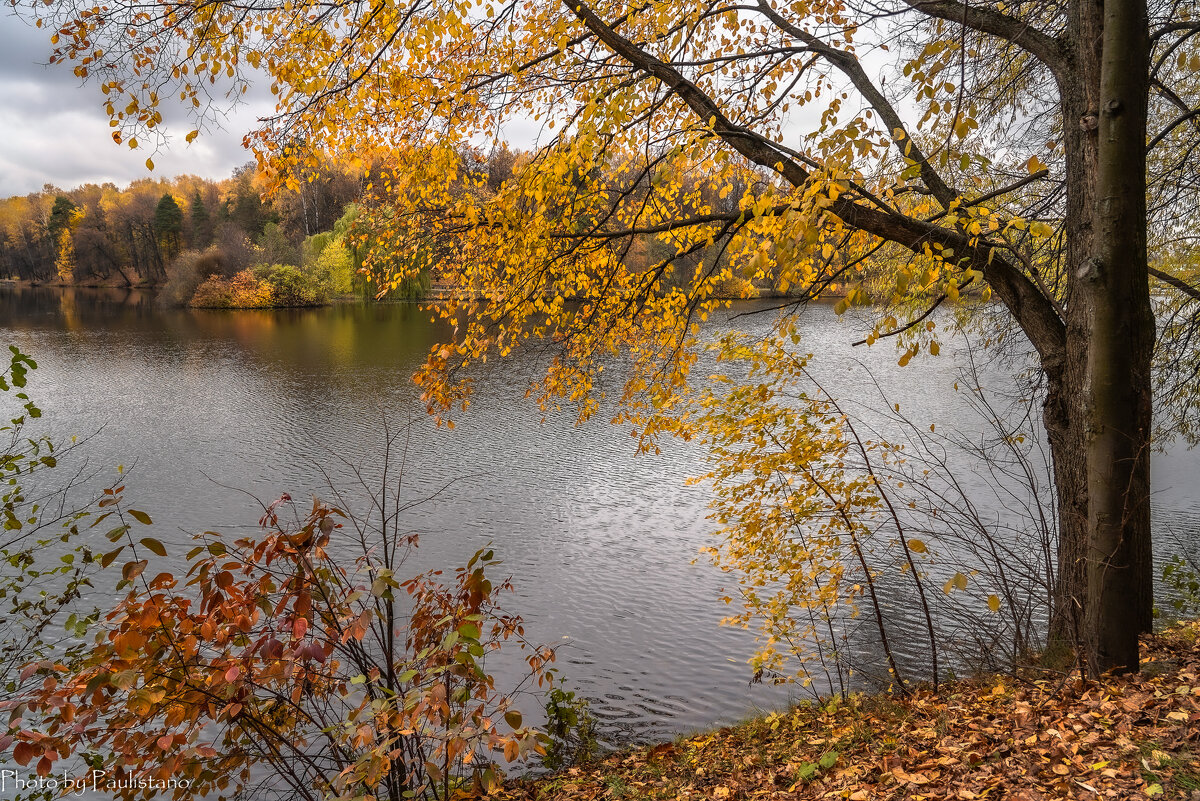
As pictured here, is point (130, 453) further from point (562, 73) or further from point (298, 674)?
point (298, 674)

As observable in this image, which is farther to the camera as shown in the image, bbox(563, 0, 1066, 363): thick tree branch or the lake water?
the lake water

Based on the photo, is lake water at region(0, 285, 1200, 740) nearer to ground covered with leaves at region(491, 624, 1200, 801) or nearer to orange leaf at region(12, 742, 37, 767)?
ground covered with leaves at region(491, 624, 1200, 801)

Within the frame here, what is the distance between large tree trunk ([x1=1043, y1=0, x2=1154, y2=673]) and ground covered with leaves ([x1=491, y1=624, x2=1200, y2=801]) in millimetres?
418

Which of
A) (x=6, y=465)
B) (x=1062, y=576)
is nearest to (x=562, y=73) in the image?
(x=6, y=465)

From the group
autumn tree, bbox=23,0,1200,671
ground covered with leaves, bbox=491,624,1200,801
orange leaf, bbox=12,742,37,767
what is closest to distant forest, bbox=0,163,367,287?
autumn tree, bbox=23,0,1200,671

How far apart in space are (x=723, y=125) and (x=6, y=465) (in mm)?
5244

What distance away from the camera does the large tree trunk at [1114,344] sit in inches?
141

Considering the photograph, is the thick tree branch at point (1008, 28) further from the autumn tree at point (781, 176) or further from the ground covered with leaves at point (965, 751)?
the ground covered with leaves at point (965, 751)

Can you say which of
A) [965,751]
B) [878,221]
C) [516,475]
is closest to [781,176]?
[878,221]

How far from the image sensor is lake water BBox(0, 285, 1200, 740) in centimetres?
793

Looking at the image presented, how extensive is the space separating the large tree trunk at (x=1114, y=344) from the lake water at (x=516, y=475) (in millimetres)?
3814

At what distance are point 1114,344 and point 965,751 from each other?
7.65ft

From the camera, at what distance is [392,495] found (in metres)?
11.4

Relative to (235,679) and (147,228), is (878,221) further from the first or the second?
(147,228)
